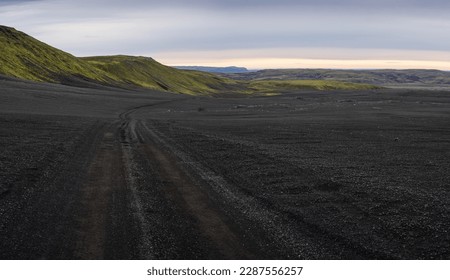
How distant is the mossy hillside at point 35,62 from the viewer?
10481 centimetres

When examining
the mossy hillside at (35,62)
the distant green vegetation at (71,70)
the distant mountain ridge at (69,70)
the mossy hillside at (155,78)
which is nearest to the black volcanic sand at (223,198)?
the distant mountain ridge at (69,70)

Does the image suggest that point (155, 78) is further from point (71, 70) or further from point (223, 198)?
point (223, 198)

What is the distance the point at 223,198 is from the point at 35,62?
118416 millimetres

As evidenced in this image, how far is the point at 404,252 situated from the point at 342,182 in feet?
19.7

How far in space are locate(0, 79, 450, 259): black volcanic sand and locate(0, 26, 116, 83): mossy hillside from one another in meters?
87.0

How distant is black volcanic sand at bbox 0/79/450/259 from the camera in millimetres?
9391

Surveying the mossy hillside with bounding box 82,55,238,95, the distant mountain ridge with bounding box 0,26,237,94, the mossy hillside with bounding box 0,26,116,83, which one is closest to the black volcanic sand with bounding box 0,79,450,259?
the distant mountain ridge with bounding box 0,26,237,94

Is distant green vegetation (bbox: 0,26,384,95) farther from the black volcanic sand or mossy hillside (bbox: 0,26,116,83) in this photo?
the black volcanic sand

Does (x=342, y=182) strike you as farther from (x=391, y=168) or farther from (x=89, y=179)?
(x=89, y=179)

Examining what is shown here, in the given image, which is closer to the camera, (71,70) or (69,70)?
(69,70)

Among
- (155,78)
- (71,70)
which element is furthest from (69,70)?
(155,78)

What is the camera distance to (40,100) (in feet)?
182

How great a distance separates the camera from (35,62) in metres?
117
